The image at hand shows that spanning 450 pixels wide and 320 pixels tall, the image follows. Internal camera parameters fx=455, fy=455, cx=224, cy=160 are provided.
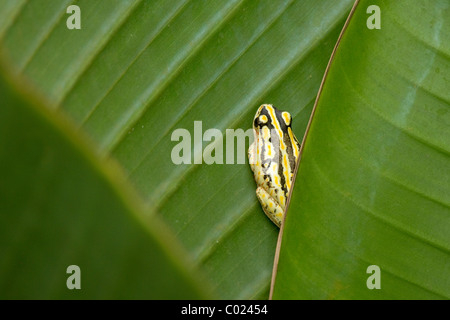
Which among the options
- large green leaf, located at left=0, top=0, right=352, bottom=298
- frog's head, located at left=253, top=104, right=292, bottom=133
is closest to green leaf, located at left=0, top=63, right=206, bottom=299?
large green leaf, located at left=0, top=0, right=352, bottom=298

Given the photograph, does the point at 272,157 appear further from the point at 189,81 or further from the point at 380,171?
the point at 380,171

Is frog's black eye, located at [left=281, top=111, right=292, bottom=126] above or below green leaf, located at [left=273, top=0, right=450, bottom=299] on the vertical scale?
above

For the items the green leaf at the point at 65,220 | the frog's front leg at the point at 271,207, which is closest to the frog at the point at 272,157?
the frog's front leg at the point at 271,207

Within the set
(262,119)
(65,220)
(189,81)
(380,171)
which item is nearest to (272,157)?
(262,119)

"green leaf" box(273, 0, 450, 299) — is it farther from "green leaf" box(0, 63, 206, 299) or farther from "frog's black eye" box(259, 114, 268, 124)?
"green leaf" box(0, 63, 206, 299)

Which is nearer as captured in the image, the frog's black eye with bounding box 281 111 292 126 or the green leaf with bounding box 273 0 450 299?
the green leaf with bounding box 273 0 450 299

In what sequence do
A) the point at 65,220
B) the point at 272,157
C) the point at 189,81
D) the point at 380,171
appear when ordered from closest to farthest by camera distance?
the point at 65,220 < the point at 380,171 < the point at 189,81 < the point at 272,157

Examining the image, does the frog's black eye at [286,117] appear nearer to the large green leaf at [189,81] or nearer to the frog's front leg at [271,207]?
the large green leaf at [189,81]
